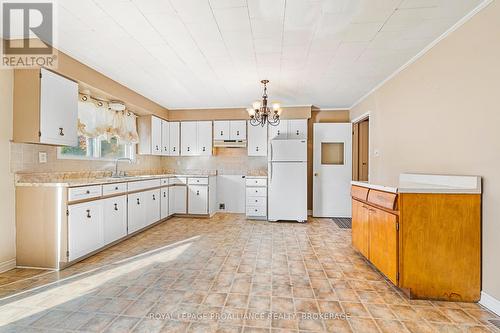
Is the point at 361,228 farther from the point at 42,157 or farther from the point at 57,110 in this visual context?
the point at 42,157

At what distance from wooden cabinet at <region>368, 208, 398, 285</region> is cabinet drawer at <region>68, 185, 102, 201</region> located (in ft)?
10.7

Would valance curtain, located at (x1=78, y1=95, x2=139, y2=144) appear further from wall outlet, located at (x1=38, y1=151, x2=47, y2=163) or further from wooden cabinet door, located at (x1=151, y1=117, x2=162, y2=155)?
wall outlet, located at (x1=38, y1=151, x2=47, y2=163)

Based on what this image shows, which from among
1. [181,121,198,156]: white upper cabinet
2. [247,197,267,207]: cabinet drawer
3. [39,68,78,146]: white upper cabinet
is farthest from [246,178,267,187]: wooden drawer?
[39,68,78,146]: white upper cabinet

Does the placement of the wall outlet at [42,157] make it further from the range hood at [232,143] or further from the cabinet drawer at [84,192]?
the range hood at [232,143]

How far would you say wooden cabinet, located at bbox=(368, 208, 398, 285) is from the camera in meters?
2.10

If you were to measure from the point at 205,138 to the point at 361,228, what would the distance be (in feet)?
12.7

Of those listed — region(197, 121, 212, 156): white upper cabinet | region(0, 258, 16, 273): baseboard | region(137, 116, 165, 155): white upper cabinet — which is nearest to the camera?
region(0, 258, 16, 273): baseboard

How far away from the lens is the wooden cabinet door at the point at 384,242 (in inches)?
82.7

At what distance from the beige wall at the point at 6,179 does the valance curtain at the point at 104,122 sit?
2.99 feet

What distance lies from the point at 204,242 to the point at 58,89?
104 inches

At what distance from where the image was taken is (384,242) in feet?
7.45

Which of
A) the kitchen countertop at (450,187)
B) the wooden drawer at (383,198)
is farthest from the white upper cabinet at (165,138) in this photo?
the kitchen countertop at (450,187)

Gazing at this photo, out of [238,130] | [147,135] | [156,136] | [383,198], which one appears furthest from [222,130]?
[383,198]

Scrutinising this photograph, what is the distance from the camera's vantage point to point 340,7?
198cm
